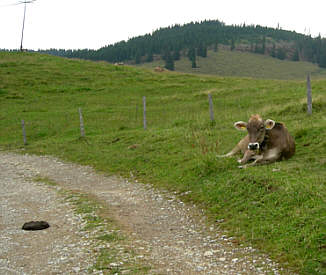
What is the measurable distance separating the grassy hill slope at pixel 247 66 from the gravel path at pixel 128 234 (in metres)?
118

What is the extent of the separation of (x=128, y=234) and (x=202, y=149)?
20.4 ft

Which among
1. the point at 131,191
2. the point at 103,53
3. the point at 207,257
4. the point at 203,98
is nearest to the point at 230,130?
the point at 131,191

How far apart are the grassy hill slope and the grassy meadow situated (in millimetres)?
94380

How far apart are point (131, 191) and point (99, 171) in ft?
11.0

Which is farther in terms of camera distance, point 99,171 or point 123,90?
point 123,90

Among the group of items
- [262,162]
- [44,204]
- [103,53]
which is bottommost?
[44,204]

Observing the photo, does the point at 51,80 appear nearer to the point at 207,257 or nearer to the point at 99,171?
the point at 99,171

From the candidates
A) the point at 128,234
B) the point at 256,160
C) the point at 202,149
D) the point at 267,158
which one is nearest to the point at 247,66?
the point at 202,149

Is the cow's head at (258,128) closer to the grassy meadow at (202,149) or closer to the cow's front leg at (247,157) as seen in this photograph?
the cow's front leg at (247,157)

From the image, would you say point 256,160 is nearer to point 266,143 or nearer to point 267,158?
point 267,158

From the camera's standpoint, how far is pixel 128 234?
7.20 m

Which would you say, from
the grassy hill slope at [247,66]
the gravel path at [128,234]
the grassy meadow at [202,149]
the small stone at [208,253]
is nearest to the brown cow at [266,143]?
the grassy meadow at [202,149]

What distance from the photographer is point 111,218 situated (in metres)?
8.20

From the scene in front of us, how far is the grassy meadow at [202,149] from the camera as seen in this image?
6570mm
